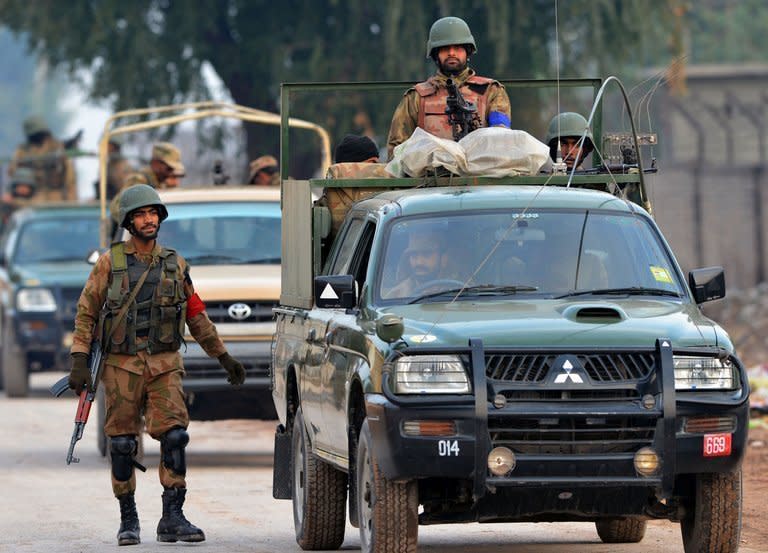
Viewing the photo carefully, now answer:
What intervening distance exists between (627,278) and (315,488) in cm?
203

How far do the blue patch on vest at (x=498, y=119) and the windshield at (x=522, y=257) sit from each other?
280 centimetres

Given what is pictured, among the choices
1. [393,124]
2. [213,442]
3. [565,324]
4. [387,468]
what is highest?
[393,124]

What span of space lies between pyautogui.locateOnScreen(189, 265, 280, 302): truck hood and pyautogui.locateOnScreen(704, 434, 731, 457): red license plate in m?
7.23

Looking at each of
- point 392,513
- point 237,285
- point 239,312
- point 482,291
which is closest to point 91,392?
point 482,291

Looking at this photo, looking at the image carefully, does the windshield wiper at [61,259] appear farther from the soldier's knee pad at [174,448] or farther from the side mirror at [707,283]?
the side mirror at [707,283]

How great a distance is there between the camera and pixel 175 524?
36.4 ft

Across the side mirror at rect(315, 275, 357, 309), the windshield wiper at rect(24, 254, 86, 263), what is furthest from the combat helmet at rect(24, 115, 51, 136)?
the side mirror at rect(315, 275, 357, 309)

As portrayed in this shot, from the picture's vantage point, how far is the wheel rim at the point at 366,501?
29.5 ft

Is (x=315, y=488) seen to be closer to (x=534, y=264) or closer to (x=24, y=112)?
(x=534, y=264)

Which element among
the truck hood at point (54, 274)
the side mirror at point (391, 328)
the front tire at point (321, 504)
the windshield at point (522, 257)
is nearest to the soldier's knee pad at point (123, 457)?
the front tire at point (321, 504)

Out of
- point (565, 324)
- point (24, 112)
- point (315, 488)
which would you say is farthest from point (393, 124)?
point (24, 112)

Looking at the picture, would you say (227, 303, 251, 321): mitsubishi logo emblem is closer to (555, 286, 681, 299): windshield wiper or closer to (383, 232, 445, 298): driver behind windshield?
(383, 232, 445, 298): driver behind windshield

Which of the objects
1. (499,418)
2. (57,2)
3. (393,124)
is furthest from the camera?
(57,2)

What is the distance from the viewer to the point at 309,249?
11.1m
